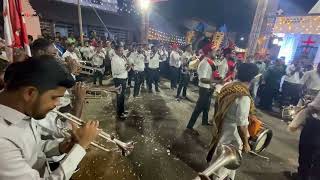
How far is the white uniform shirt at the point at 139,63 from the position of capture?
31.2 feet

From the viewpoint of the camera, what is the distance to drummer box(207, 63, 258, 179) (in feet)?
9.98

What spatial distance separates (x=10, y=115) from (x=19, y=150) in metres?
0.21

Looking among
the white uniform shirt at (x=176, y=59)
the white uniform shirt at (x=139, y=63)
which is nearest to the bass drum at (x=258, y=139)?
the white uniform shirt at (x=139, y=63)

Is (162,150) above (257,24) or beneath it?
beneath

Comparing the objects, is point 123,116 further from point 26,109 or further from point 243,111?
point 26,109

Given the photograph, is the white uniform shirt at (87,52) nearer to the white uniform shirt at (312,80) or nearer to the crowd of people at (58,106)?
the crowd of people at (58,106)

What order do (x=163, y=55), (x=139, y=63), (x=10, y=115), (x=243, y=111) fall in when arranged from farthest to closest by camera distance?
(x=163, y=55) → (x=139, y=63) → (x=243, y=111) → (x=10, y=115)

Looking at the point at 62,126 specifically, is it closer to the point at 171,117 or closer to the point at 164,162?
the point at 164,162

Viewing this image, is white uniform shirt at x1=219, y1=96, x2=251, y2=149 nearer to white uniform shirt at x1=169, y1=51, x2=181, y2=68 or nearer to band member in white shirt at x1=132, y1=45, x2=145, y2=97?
band member in white shirt at x1=132, y1=45, x2=145, y2=97

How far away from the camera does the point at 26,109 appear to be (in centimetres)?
133

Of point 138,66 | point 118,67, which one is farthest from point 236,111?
point 138,66

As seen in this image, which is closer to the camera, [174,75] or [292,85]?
[292,85]

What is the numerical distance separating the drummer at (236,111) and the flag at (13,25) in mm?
3551

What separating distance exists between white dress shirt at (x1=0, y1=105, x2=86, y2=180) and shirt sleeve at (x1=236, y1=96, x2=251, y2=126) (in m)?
2.18
